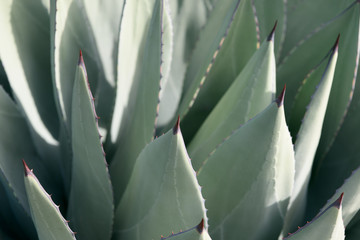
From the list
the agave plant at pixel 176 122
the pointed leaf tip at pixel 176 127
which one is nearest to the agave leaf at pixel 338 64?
the agave plant at pixel 176 122

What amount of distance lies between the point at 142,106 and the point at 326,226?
34 cm

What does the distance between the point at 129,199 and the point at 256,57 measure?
27 cm

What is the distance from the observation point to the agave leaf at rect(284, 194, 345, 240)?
614 mm

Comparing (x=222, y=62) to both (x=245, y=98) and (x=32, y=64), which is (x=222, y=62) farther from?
(x=32, y=64)

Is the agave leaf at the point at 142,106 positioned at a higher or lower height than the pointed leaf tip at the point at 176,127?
lower

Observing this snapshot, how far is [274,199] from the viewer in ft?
2.40

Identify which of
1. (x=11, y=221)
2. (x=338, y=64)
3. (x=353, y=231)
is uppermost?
(x=338, y=64)

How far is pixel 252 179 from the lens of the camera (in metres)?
0.70

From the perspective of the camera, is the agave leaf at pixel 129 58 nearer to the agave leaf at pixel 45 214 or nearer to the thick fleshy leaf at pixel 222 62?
the thick fleshy leaf at pixel 222 62

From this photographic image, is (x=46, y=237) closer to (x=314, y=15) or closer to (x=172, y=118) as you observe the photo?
(x=172, y=118)

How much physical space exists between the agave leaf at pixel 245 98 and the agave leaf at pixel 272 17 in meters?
0.23

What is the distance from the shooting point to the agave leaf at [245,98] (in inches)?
28.9

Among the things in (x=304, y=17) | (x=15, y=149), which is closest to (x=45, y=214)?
(x=15, y=149)

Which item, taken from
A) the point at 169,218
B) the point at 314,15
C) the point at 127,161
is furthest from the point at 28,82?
the point at 314,15
